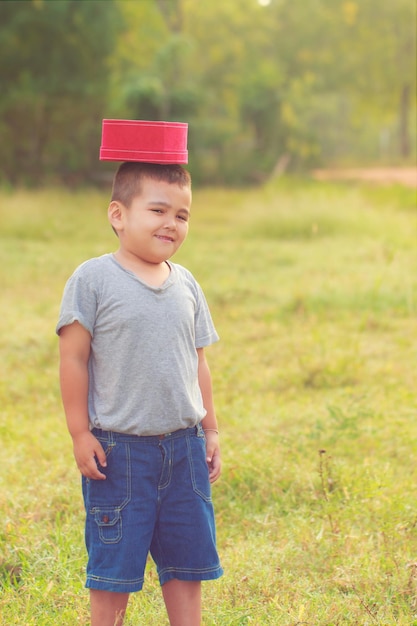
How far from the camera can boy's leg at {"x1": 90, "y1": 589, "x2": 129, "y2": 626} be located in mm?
2250

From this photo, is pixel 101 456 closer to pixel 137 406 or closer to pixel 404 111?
pixel 137 406

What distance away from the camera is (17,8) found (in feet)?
61.2

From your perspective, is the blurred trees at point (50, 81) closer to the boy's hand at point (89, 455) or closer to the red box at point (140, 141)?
the red box at point (140, 141)

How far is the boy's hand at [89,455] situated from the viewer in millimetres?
2174

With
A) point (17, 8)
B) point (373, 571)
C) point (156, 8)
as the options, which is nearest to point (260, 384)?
point (373, 571)

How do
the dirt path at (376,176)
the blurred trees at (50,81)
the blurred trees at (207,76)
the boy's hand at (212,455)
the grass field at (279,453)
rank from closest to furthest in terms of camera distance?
the boy's hand at (212,455) → the grass field at (279,453) → the blurred trees at (50,81) → the blurred trees at (207,76) → the dirt path at (376,176)

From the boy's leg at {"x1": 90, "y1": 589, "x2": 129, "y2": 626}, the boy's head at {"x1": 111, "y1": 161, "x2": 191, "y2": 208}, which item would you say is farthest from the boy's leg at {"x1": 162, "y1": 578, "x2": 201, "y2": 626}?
the boy's head at {"x1": 111, "y1": 161, "x2": 191, "y2": 208}

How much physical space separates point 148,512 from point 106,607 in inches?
11.2

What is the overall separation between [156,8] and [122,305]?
25.9 m

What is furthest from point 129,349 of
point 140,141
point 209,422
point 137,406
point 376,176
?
point 376,176

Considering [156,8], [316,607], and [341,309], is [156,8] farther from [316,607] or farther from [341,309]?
[316,607]

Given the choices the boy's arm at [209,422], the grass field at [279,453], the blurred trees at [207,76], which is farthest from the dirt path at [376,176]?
the boy's arm at [209,422]

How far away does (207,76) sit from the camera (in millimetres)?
30703

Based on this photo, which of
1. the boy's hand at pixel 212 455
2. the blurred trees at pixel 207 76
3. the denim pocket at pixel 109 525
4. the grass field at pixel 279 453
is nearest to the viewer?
the denim pocket at pixel 109 525
